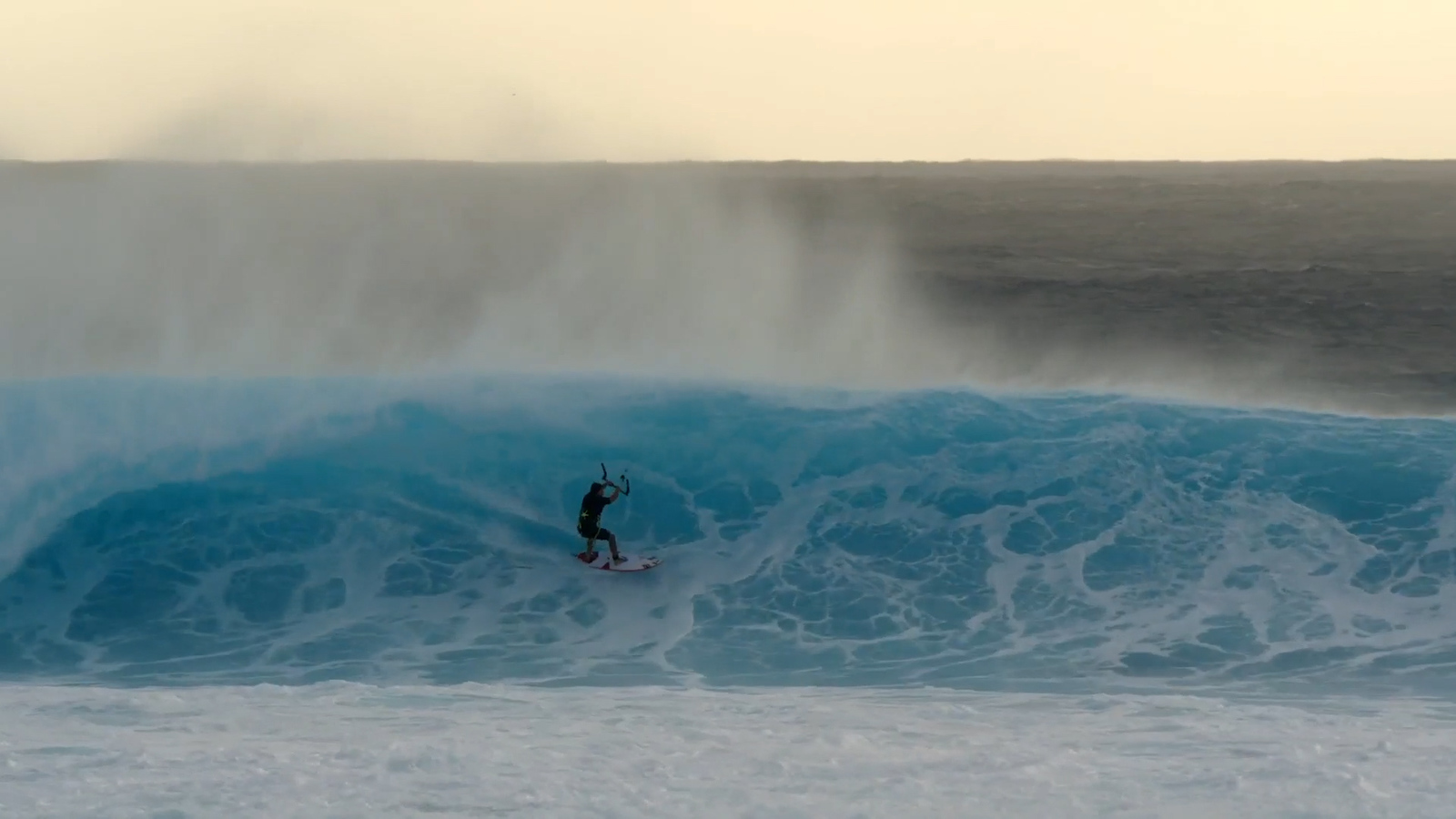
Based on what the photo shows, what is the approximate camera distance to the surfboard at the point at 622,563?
39.9 feet

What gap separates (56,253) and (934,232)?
27691mm

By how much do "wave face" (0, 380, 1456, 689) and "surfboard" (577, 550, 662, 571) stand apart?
4.7 inches

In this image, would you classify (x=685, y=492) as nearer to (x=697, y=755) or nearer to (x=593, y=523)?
(x=593, y=523)

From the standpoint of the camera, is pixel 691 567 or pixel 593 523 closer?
pixel 593 523

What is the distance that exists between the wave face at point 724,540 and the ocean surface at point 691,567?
0.16 feet

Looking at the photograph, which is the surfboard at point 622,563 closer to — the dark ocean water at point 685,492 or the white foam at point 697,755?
the dark ocean water at point 685,492

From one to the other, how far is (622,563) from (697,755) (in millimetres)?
4737

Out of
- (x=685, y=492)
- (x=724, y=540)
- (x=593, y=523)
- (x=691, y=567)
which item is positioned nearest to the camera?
(x=593, y=523)

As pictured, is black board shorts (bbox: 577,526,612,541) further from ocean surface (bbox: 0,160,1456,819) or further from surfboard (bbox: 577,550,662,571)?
ocean surface (bbox: 0,160,1456,819)

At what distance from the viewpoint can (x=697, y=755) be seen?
25.3 feet

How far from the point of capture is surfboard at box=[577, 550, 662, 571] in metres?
12.2

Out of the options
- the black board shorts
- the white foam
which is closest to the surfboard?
the black board shorts

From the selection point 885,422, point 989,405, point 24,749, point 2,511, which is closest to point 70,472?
point 2,511

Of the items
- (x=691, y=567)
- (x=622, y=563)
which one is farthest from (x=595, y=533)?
(x=691, y=567)
